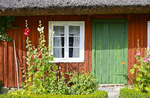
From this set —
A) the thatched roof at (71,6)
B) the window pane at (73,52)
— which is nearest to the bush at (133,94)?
the window pane at (73,52)

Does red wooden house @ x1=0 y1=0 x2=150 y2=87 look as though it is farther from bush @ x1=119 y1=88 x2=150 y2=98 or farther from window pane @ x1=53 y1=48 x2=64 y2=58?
bush @ x1=119 y1=88 x2=150 y2=98

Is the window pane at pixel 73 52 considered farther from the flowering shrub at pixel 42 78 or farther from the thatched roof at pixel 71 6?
the thatched roof at pixel 71 6

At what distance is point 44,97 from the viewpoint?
145 inches

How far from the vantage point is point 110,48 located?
5.07m

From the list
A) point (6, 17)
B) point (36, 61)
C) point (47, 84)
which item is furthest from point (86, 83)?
point (6, 17)

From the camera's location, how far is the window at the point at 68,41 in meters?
5.07

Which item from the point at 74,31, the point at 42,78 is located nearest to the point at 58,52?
the point at 74,31

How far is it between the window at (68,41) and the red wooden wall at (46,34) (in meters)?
0.16

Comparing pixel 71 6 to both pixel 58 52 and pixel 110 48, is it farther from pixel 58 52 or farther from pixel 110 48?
pixel 110 48

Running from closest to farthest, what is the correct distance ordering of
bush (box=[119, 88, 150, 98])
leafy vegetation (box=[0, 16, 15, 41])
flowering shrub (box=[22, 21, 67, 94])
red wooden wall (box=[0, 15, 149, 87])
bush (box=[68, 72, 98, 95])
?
1. bush (box=[119, 88, 150, 98])
2. flowering shrub (box=[22, 21, 67, 94])
3. bush (box=[68, 72, 98, 95])
4. leafy vegetation (box=[0, 16, 15, 41])
5. red wooden wall (box=[0, 15, 149, 87])

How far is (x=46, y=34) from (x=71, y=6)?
132cm

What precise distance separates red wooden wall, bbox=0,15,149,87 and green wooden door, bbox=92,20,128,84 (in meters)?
0.16

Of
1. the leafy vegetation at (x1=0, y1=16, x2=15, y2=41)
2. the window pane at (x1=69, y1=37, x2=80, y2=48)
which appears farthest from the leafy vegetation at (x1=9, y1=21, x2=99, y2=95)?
the window pane at (x1=69, y1=37, x2=80, y2=48)

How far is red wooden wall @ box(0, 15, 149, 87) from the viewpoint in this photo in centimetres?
501
